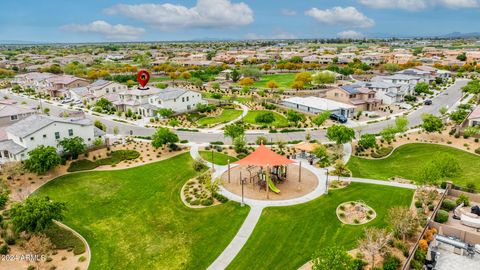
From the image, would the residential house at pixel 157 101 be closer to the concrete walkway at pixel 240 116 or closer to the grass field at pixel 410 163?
the concrete walkway at pixel 240 116

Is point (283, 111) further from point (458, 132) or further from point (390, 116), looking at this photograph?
point (458, 132)

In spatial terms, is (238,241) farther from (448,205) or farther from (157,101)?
(157,101)

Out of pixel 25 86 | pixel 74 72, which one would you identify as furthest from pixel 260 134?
pixel 74 72

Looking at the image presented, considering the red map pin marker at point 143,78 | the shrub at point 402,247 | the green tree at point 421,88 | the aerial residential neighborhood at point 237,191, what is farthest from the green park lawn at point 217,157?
the green tree at point 421,88

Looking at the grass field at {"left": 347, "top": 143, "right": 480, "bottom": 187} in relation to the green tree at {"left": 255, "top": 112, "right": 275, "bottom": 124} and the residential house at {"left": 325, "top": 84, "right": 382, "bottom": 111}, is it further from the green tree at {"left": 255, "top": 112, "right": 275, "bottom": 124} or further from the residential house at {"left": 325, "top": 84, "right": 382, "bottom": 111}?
the residential house at {"left": 325, "top": 84, "right": 382, "bottom": 111}

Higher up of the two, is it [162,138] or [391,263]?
[162,138]

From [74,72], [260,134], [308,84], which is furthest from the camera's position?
[74,72]

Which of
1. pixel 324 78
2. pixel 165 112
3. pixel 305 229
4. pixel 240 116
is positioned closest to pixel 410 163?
pixel 305 229
